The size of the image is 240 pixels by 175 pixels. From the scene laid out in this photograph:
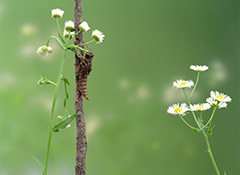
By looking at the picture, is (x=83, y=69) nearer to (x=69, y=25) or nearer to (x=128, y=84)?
(x=69, y=25)

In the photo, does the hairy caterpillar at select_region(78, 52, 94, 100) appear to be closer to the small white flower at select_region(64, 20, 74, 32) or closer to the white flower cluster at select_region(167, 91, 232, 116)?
the small white flower at select_region(64, 20, 74, 32)

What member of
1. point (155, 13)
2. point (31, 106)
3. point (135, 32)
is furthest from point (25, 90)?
point (155, 13)

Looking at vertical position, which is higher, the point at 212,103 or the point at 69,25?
the point at 69,25

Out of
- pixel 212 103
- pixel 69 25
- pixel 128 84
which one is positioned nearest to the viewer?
pixel 69 25

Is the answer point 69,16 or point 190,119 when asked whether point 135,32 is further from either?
point 190,119

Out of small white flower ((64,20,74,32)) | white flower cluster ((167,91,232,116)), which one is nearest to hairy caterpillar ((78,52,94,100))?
small white flower ((64,20,74,32))

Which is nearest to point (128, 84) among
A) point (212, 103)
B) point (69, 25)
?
point (212, 103)

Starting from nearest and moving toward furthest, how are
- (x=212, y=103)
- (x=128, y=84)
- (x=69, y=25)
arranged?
1. (x=69, y=25)
2. (x=212, y=103)
3. (x=128, y=84)

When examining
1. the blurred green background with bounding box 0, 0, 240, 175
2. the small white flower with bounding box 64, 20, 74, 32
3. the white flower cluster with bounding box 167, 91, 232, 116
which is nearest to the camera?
the small white flower with bounding box 64, 20, 74, 32
